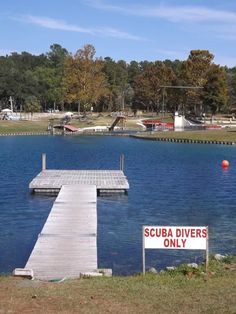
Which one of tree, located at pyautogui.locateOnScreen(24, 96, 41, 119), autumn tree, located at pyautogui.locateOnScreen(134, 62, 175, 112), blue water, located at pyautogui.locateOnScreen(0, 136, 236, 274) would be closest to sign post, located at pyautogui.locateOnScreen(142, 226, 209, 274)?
blue water, located at pyautogui.locateOnScreen(0, 136, 236, 274)

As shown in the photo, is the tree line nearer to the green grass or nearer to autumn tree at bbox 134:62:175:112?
autumn tree at bbox 134:62:175:112

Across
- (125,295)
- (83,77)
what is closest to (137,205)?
(125,295)

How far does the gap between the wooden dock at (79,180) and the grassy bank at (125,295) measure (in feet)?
71.5

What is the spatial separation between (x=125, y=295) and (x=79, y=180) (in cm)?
2774

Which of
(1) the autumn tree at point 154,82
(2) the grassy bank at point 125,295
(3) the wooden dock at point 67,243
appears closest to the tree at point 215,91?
(1) the autumn tree at point 154,82

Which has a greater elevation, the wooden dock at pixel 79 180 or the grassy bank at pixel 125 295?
the grassy bank at pixel 125 295

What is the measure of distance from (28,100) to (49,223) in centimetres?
13864

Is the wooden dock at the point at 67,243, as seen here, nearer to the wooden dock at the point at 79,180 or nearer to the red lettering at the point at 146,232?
the red lettering at the point at 146,232

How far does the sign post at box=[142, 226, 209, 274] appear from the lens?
14188 mm

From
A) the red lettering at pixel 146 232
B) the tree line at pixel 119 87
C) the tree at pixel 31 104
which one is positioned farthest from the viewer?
the tree at pixel 31 104

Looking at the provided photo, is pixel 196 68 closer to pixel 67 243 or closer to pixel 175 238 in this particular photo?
pixel 67 243

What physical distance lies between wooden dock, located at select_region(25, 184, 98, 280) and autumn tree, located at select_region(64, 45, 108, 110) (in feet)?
357

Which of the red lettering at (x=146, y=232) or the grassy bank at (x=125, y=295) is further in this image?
the red lettering at (x=146, y=232)

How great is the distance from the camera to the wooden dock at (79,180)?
36.3 m
